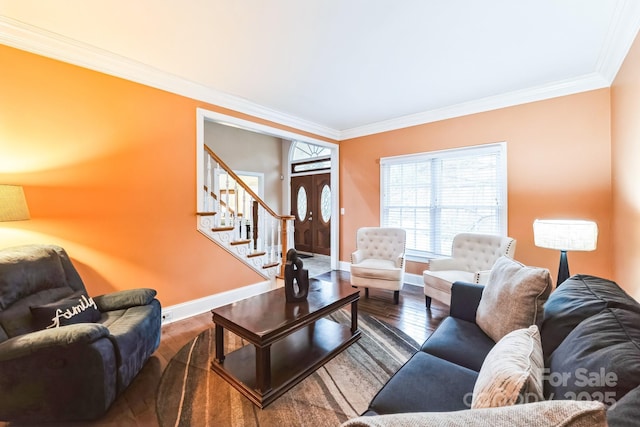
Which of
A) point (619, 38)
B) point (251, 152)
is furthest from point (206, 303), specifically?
point (619, 38)

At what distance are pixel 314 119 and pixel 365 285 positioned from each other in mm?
2673

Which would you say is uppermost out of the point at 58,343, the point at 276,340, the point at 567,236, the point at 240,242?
the point at 567,236

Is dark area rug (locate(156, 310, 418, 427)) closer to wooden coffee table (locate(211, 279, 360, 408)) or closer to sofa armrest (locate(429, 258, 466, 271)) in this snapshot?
wooden coffee table (locate(211, 279, 360, 408))

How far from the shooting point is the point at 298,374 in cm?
192

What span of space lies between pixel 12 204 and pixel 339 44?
105 inches

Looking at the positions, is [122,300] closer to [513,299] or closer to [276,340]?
[276,340]

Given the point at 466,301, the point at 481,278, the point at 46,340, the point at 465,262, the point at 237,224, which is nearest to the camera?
the point at 46,340

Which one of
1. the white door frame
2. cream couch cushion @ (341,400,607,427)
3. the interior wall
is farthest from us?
the interior wall

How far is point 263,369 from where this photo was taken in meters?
1.72

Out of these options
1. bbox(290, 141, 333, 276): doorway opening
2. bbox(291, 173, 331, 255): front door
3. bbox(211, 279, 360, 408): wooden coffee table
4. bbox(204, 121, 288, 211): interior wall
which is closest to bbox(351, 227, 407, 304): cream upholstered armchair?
bbox(211, 279, 360, 408): wooden coffee table

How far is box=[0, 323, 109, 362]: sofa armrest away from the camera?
1.44 metres

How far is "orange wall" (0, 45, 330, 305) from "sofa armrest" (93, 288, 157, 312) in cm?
41

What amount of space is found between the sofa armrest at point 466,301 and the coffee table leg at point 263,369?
1.39 meters

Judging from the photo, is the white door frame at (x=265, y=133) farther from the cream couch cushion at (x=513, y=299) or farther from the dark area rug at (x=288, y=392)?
the cream couch cushion at (x=513, y=299)
